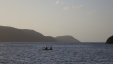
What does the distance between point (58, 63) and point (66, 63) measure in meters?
2.22

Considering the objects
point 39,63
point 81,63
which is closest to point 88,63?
point 81,63

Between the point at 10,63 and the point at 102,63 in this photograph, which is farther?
the point at 102,63

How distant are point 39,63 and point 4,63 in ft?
31.3

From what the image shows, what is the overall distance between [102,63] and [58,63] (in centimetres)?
1260

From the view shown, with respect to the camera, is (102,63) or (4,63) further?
(102,63)

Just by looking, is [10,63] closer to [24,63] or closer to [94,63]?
[24,63]

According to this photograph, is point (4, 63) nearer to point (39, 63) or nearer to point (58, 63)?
point (39, 63)

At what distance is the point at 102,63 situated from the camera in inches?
3393

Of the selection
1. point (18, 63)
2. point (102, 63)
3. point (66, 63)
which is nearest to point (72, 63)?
point (66, 63)

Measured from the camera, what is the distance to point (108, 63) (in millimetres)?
86688

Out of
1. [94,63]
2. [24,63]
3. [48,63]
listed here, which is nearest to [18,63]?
[24,63]

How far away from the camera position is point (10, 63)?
80625 mm

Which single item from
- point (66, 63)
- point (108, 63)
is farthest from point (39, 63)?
point (108, 63)

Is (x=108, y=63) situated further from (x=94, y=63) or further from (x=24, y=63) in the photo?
(x=24, y=63)
